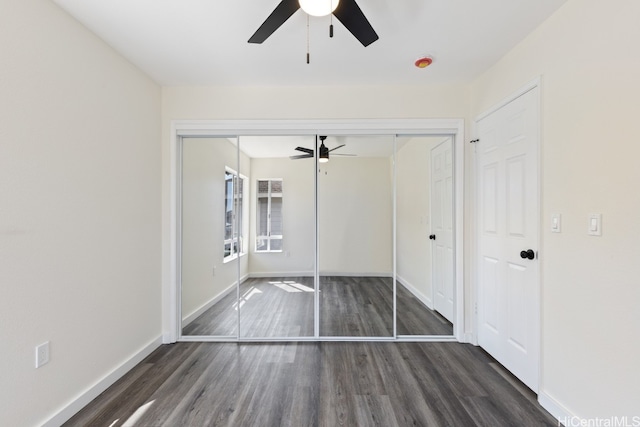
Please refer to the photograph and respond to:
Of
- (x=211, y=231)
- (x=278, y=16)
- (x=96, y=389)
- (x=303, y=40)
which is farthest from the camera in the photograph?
(x=211, y=231)

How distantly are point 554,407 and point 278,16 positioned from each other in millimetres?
2937

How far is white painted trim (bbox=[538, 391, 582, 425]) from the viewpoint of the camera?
5.63ft

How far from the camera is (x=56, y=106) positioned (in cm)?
173

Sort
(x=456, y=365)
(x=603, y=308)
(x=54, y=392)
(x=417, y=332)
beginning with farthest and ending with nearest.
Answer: (x=417, y=332) < (x=456, y=365) < (x=54, y=392) < (x=603, y=308)

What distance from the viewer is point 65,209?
1.78m

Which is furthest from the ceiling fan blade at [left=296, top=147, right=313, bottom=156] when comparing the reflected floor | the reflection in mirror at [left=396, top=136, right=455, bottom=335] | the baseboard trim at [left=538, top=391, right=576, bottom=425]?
the baseboard trim at [left=538, top=391, right=576, bottom=425]

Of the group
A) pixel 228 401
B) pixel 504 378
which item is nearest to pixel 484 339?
pixel 504 378

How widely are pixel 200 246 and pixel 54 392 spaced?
1.55 metres

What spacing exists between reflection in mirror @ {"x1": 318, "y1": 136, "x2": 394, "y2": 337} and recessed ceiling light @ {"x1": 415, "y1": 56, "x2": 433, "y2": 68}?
741 millimetres

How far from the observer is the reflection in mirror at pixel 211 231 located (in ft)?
9.73

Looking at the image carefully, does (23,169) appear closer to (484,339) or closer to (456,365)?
(456,365)

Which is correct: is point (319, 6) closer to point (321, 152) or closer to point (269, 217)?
point (321, 152)

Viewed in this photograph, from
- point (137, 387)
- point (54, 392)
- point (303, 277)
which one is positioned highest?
point (303, 277)

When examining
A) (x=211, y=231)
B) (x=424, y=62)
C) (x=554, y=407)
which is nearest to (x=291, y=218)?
(x=211, y=231)
